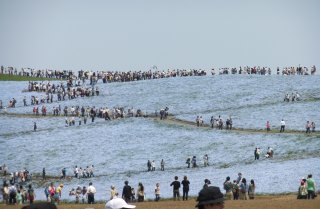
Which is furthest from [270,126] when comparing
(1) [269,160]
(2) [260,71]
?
(2) [260,71]

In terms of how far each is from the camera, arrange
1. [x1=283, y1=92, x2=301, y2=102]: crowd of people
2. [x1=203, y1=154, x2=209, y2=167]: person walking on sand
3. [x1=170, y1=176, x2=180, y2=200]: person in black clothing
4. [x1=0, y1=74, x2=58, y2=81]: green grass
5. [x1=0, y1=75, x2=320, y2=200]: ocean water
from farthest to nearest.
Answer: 1. [x1=0, y1=74, x2=58, y2=81]: green grass
2. [x1=283, y1=92, x2=301, y2=102]: crowd of people
3. [x1=203, y1=154, x2=209, y2=167]: person walking on sand
4. [x1=0, y1=75, x2=320, y2=200]: ocean water
5. [x1=170, y1=176, x2=180, y2=200]: person in black clothing

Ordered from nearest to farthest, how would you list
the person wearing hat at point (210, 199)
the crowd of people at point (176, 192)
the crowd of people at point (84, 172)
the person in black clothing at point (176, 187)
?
the person wearing hat at point (210, 199) < the crowd of people at point (176, 192) < the person in black clothing at point (176, 187) < the crowd of people at point (84, 172)

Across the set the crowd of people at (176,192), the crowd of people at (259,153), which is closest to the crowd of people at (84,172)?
the crowd of people at (176,192)

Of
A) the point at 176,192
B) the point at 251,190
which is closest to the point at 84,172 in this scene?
the point at 176,192

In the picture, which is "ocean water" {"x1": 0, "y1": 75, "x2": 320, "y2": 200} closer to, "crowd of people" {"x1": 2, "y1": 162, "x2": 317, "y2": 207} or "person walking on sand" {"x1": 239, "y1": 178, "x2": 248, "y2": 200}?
"crowd of people" {"x1": 2, "y1": 162, "x2": 317, "y2": 207}

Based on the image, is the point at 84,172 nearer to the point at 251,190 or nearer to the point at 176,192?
the point at 176,192

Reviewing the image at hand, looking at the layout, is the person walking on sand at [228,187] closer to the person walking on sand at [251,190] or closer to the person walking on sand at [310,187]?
the person walking on sand at [251,190]

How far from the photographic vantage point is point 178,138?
7688 cm

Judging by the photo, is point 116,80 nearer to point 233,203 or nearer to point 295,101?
point 295,101

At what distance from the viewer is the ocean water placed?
58.5 m

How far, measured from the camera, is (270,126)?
7919 cm

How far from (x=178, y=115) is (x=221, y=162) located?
88.6 feet

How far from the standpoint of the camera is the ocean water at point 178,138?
5847 centimetres

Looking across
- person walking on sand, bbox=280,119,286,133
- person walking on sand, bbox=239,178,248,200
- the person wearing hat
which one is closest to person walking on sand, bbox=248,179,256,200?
person walking on sand, bbox=239,178,248,200
